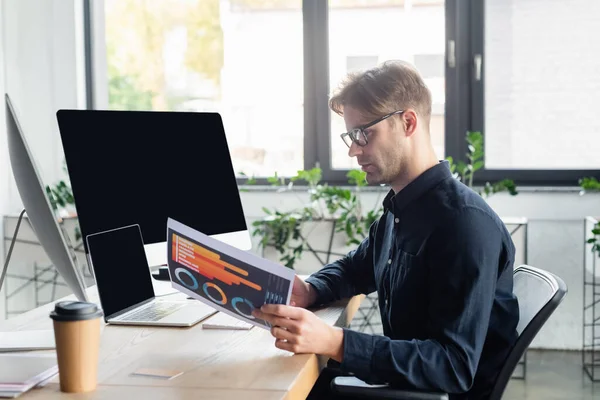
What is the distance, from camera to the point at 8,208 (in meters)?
4.11

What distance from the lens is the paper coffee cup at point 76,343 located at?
41.4 inches

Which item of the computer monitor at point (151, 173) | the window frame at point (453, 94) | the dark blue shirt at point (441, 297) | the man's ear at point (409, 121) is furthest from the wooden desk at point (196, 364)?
the window frame at point (453, 94)

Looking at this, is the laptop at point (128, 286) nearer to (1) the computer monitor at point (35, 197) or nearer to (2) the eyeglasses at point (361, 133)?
(1) the computer monitor at point (35, 197)

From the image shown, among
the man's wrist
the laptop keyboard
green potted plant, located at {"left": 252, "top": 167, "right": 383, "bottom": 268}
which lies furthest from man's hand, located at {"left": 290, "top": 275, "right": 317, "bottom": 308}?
green potted plant, located at {"left": 252, "top": 167, "right": 383, "bottom": 268}

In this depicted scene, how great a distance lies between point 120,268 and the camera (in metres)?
1.61

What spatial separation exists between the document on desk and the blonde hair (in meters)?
0.47

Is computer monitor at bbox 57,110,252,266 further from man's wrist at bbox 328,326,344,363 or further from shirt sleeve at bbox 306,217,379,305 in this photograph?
man's wrist at bbox 328,326,344,363

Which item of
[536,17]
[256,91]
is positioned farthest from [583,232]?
[256,91]

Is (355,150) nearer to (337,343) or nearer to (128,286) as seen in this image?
(337,343)

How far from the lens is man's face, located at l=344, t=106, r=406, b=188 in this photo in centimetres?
159

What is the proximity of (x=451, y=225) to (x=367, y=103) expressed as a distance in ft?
1.09

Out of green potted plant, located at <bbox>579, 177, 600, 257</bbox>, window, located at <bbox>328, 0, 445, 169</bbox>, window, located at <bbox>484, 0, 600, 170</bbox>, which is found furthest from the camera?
window, located at <bbox>328, 0, 445, 169</bbox>

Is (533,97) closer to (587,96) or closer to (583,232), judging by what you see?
(587,96)

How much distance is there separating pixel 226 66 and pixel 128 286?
2702 mm
